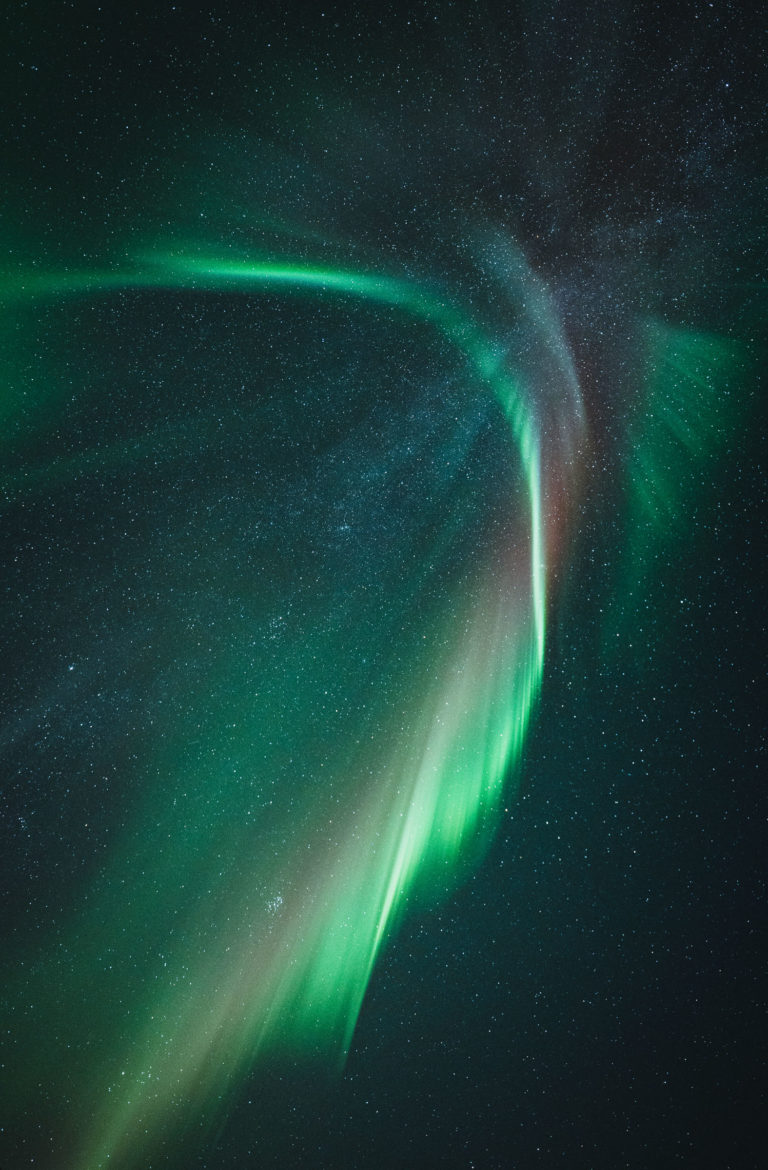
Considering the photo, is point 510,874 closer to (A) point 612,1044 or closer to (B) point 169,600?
(A) point 612,1044

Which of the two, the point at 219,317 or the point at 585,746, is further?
the point at 219,317

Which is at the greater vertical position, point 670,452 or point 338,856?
point 670,452

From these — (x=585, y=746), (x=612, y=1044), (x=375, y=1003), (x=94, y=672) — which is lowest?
(x=612, y=1044)

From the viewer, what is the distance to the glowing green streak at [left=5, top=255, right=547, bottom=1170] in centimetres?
131

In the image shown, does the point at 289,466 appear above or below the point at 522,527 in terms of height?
above

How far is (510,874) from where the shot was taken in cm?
128

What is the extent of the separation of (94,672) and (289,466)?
1.75 ft

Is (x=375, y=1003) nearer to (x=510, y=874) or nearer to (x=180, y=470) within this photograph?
(x=510, y=874)

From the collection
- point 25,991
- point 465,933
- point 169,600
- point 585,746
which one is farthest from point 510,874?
point 25,991

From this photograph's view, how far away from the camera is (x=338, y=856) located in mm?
1354

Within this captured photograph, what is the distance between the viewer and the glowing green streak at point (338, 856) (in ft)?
4.29

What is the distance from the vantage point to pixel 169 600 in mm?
1399

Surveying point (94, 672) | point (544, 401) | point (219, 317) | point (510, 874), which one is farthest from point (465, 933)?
point (219, 317)

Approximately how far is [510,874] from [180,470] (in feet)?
3.08
